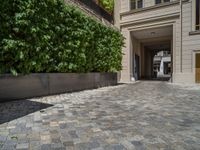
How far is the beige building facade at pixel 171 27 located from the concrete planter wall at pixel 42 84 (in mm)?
6909

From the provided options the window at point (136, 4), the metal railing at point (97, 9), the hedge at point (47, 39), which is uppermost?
the window at point (136, 4)

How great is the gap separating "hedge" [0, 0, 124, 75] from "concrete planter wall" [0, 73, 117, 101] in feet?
0.79

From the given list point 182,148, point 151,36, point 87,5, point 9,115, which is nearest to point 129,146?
point 182,148

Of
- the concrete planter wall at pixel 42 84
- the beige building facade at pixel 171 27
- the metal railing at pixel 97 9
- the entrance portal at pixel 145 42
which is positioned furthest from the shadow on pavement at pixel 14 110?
the entrance portal at pixel 145 42

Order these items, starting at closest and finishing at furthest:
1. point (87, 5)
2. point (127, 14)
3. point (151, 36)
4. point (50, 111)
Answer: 1. point (50, 111)
2. point (87, 5)
3. point (127, 14)
4. point (151, 36)

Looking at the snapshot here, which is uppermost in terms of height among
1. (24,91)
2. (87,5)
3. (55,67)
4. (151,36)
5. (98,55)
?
(87,5)

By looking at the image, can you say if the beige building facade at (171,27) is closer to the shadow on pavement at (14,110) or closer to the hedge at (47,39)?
the hedge at (47,39)

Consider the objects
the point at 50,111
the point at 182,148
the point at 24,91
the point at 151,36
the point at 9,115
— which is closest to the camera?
the point at 182,148

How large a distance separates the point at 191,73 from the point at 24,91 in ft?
38.3

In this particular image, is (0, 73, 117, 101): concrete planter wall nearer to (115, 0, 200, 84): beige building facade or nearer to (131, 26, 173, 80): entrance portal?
(115, 0, 200, 84): beige building facade

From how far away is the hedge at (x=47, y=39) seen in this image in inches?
209

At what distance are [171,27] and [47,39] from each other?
11367 mm

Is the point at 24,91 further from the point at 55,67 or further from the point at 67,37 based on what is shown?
the point at 67,37

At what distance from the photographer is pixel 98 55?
9.96 m
